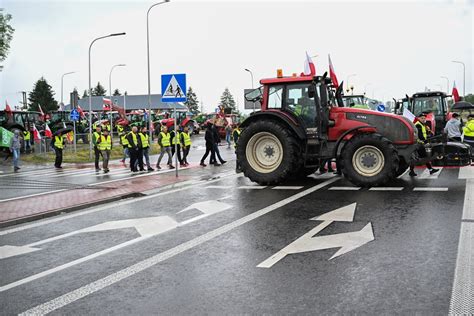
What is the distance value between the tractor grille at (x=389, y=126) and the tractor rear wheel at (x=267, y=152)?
182 centimetres

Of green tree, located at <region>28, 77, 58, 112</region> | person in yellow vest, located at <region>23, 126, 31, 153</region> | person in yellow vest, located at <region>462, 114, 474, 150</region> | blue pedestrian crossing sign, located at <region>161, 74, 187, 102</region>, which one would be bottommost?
person in yellow vest, located at <region>23, 126, 31, 153</region>

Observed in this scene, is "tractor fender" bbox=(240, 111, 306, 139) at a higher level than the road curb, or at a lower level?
higher

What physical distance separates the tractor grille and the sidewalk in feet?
17.9

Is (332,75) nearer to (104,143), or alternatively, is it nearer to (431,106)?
(104,143)

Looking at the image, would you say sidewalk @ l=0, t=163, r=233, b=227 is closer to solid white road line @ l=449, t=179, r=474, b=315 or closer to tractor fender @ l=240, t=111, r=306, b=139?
tractor fender @ l=240, t=111, r=306, b=139

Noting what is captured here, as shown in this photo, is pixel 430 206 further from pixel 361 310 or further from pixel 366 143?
pixel 361 310

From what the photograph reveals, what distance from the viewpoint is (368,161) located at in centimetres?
1167

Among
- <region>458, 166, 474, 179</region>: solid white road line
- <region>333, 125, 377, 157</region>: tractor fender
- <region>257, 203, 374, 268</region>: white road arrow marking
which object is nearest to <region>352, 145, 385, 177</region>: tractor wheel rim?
<region>333, 125, 377, 157</region>: tractor fender

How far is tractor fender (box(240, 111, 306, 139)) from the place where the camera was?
12.4 meters

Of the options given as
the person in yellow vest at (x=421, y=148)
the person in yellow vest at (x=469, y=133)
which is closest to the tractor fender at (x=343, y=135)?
the person in yellow vest at (x=421, y=148)

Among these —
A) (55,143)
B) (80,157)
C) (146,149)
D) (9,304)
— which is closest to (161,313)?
(9,304)

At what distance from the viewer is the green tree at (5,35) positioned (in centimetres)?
4916

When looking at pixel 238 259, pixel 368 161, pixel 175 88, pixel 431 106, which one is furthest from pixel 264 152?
pixel 431 106

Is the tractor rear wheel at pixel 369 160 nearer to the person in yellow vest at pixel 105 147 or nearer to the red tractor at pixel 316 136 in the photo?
the red tractor at pixel 316 136
